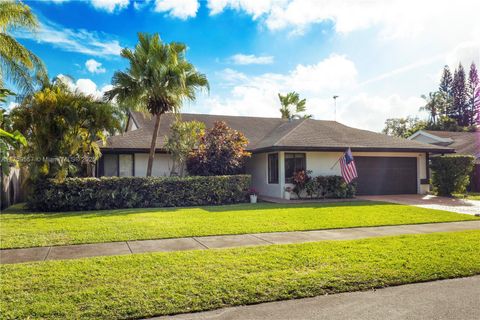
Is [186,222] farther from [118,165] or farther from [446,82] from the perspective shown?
[446,82]

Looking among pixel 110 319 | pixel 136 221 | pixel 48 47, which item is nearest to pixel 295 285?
pixel 110 319

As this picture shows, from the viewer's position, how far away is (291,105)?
35656mm

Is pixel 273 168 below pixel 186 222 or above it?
above

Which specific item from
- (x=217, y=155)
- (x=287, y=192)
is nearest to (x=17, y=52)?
(x=217, y=155)

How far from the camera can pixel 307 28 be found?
13875 millimetres

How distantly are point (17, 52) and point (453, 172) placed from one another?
2038 centimetres

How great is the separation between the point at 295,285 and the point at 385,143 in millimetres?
16279

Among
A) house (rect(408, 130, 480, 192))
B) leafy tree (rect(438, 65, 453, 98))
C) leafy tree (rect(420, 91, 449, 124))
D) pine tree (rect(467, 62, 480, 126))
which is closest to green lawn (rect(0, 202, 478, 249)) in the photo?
house (rect(408, 130, 480, 192))

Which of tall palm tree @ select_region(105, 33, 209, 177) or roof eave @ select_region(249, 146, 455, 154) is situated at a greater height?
tall palm tree @ select_region(105, 33, 209, 177)

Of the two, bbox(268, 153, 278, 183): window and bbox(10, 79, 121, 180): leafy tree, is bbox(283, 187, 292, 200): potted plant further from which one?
bbox(10, 79, 121, 180): leafy tree

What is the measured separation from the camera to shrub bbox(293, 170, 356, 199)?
16875mm

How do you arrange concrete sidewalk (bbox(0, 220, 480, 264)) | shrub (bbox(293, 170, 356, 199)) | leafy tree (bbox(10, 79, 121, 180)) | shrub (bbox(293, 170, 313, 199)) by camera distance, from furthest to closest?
shrub (bbox(293, 170, 356, 199)), shrub (bbox(293, 170, 313, 199)), leafy tree (bbox(10, 79, 121, 180)), concrete sidewalk (bbox(0, 220, 480, 264))

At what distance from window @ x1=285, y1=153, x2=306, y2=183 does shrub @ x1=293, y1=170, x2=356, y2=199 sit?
456 millimetres

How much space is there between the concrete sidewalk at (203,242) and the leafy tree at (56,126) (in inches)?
285
